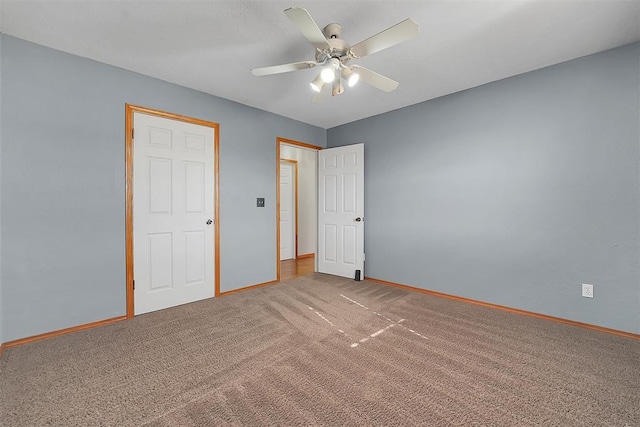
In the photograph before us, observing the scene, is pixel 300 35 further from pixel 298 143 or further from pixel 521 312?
pixel 521 312

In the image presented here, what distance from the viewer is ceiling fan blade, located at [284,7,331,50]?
1470mm

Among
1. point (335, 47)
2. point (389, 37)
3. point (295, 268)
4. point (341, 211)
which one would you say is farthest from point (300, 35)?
point (295, 268)

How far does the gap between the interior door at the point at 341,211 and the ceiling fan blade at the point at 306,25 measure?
236 cm

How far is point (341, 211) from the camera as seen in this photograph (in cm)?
432

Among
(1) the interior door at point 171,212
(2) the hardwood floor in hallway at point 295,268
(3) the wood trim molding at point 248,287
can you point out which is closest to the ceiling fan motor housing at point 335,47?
(1) the interior door at point 171,212

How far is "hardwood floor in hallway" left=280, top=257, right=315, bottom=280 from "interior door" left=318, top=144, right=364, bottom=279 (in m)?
0.36

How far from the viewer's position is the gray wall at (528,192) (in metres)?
2.32

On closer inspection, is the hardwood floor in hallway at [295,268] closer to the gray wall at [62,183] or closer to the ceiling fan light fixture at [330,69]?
the gray wall at [62,183]

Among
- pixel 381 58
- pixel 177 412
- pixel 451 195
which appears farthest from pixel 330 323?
pixel 381 58

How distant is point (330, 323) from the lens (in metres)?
2.57

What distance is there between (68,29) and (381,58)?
252 centimetres

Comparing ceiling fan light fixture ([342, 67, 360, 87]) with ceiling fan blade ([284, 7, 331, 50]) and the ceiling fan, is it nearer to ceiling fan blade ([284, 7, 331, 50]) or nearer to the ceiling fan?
the ceiling fan

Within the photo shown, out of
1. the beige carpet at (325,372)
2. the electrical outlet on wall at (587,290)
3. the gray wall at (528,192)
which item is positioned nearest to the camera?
the beige carpet at (325,372)

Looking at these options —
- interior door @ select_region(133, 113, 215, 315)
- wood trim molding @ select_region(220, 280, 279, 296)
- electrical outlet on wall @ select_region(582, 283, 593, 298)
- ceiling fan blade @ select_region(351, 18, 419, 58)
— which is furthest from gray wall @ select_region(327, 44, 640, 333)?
interior door @ select_region(133, 113, 215, 315)
